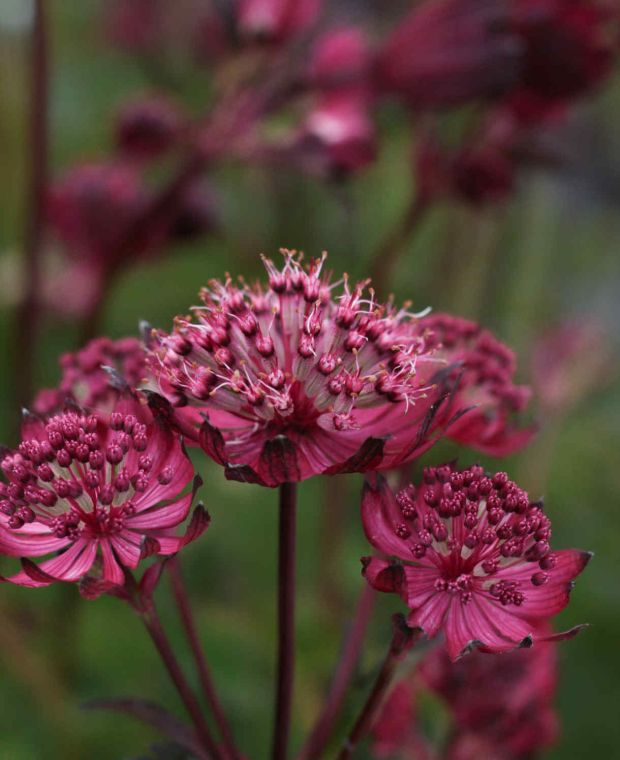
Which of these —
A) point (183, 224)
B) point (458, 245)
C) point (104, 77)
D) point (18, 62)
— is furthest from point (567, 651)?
point (18, 62)

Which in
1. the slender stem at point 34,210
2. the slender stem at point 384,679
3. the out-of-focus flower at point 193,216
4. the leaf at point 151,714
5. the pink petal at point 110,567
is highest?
the out-of-focus flower at point 193,216

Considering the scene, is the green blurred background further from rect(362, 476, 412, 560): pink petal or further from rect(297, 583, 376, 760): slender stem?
rect(362, 476, 412, 560): pink petal

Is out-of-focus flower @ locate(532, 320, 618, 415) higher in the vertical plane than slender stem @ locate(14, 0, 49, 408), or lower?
higher

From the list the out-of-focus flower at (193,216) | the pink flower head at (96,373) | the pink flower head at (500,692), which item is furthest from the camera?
the out-of-focus flower at (193,216)

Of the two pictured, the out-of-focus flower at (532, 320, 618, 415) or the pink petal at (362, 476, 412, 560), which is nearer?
the pink petal at (362, 476, 412, 560)

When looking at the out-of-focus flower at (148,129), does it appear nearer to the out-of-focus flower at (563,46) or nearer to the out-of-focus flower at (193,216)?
the out-of-focus flower at (193,216)

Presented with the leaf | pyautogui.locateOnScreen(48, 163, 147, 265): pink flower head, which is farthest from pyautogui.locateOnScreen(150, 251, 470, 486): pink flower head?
pyautogui.locateOnScreen(48, 163, 147, 265): pink flower head

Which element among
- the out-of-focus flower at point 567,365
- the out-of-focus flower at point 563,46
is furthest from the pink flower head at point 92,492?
the out-of-focus flower at point 567,365
